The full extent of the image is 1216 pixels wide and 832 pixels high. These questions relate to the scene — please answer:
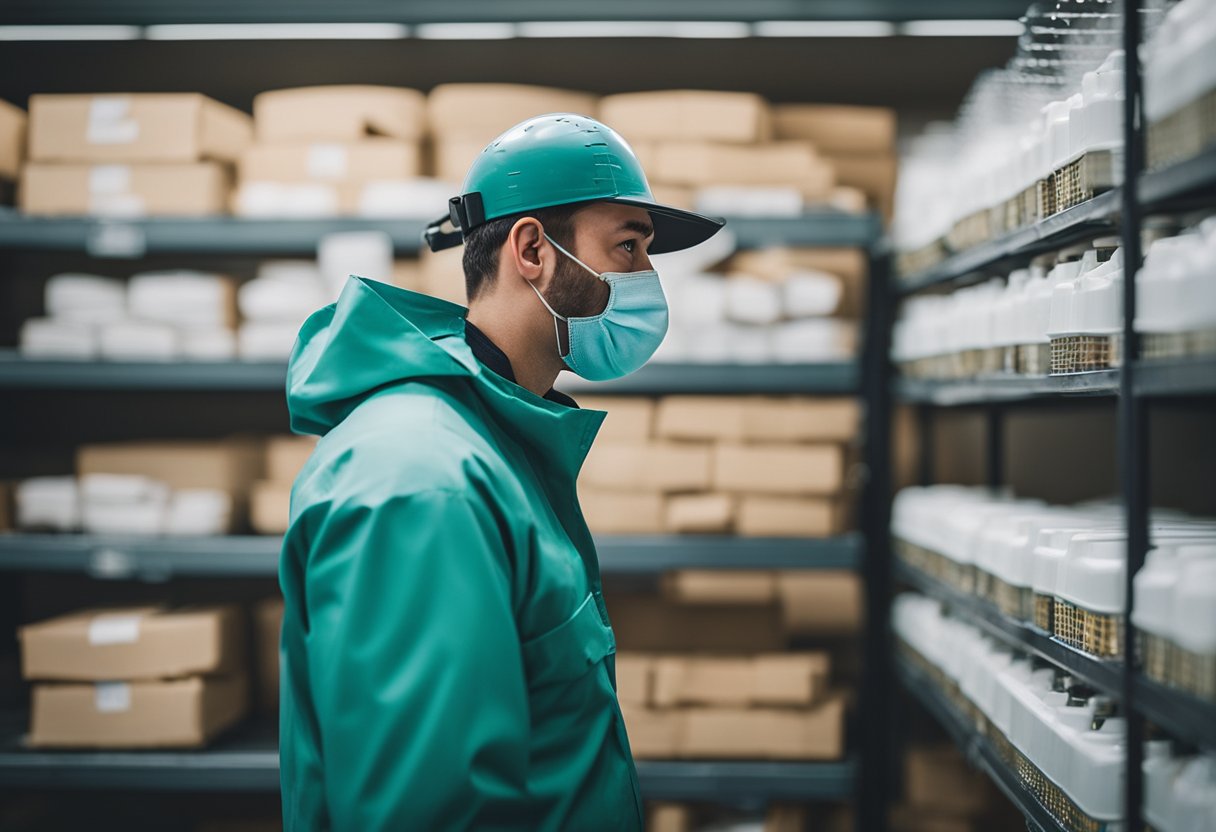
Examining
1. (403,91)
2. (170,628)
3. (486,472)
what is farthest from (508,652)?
(403,91)

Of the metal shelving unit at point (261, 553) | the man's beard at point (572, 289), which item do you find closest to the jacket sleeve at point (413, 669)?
the man's beard at point (572, 289)

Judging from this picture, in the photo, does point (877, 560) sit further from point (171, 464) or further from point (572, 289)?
point (171, 464)

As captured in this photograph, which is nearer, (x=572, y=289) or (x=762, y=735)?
(x=572, y=289)

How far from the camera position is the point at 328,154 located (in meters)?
2.88

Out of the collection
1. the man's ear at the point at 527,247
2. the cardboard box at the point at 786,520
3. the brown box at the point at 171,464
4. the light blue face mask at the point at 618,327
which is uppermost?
the man's ear at the point at 527,247

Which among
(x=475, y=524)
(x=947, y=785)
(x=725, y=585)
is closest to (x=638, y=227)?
(x=475, y=524)

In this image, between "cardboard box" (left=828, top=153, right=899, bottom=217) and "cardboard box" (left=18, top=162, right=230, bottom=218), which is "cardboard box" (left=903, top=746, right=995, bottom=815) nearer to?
"cardboard box" (left=828, top=153, right=899, bottom=217)

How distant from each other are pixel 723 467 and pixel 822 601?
66cm

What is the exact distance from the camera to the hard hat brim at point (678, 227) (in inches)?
59.4

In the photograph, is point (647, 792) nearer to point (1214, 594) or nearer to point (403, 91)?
point (1214, 594)

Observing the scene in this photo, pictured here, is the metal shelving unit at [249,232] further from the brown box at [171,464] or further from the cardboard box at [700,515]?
the cardboard box at [700,515]

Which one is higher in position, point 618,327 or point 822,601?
point 618,327

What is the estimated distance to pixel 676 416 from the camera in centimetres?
275

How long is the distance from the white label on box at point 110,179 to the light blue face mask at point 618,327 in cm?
214
